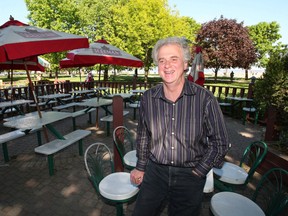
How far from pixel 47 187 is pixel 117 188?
1.97 meters

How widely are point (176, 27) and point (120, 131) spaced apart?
64.4 feet

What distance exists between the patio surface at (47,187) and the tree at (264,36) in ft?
172

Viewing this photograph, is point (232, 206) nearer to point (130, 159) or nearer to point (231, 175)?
point (231, 175)

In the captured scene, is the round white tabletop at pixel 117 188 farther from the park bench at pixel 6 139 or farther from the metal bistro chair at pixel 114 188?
the park bench at pixel 6 139

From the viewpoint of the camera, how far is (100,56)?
606 centimetres

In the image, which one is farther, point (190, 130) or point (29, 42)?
point (29, 42)

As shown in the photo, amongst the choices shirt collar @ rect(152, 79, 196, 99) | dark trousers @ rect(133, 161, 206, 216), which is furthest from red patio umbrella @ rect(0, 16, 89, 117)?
dark trousers @ rect(133, 161, 206, 216)

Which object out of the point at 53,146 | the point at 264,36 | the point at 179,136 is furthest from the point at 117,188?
the point at 264,36

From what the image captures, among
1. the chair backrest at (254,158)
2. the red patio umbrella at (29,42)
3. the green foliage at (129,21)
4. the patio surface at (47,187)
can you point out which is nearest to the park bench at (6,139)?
the patio surface at (47,187)

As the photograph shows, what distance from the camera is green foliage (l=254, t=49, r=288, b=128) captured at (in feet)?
13.9

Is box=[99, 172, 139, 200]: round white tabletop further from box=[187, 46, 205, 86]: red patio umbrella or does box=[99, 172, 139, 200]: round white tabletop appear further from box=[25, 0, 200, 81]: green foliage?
box=[25, 0, 200, 81]: green foliage

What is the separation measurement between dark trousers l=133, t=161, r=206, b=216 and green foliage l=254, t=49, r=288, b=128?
11.4 feet

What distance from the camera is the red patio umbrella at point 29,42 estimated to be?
3.01 metres

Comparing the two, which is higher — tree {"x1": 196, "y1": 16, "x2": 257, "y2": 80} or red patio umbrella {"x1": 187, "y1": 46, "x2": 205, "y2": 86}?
tree {"x1": 196, "y1": 16, "x2": 257, "y2": 80}
